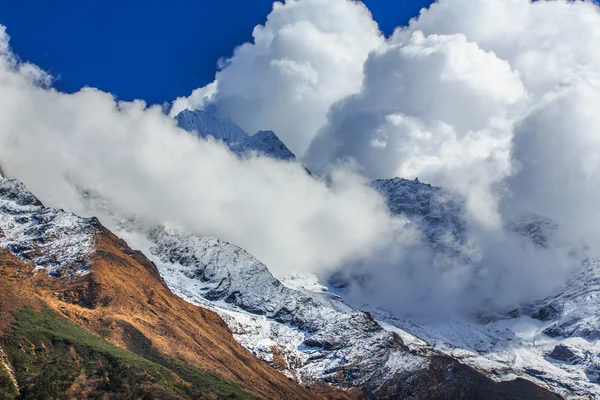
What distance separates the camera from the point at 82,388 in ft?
636

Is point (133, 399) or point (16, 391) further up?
point (133, 399)

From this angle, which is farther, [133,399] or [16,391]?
[133,399]

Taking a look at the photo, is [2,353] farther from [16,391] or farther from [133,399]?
[133,399]

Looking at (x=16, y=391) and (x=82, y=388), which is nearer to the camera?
(x=16, y=391)

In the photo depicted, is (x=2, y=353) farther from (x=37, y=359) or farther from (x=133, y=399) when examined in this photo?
(x=133, y=399)

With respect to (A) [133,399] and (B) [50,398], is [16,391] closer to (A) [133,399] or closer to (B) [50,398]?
(B) [50,398]

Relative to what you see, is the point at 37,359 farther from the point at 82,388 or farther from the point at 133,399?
the point at 133,399

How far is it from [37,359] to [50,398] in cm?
1684

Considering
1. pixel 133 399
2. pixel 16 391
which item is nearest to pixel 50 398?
pixel 16 391

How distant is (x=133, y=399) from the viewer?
19875 cm

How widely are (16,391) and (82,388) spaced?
19397 mm

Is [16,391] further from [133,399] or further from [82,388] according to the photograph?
[133,399]

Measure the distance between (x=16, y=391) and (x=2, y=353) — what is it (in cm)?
1524

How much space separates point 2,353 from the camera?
190 meters
